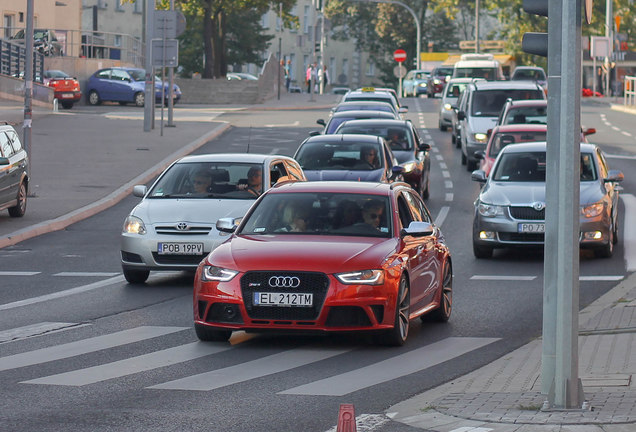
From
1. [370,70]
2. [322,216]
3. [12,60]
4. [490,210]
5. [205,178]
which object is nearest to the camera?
[322,216]

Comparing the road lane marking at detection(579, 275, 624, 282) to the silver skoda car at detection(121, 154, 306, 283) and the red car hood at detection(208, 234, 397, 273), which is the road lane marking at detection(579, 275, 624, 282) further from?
the red car hood at detection(208, 234, 397, 273)

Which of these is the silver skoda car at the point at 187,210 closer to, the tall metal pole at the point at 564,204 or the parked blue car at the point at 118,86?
the tall metal pole at the point at 564,204

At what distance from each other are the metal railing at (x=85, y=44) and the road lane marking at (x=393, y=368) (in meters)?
48.7

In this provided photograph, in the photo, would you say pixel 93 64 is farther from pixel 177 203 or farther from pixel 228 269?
pixel 228 269

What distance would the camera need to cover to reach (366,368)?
35.0ft

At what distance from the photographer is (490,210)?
18.6 meters

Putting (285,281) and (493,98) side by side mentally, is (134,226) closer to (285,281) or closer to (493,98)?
(285,281)

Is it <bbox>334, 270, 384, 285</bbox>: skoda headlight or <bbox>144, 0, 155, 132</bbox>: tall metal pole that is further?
<bbox>144, 0, 155, 132</bbox>: tall metal pole

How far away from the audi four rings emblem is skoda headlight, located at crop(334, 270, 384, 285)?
0.32 metres

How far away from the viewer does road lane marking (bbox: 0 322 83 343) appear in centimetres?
1227

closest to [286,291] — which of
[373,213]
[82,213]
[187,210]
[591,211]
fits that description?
[373,213]

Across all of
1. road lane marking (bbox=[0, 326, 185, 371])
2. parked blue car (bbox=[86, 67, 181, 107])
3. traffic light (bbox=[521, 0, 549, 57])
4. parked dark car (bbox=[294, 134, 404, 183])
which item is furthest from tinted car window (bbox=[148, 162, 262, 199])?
parked blue car (bbox=[86, 67, 181, 107])

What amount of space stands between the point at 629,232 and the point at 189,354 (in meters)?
12.0

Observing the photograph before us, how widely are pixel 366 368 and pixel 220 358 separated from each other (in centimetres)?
119
